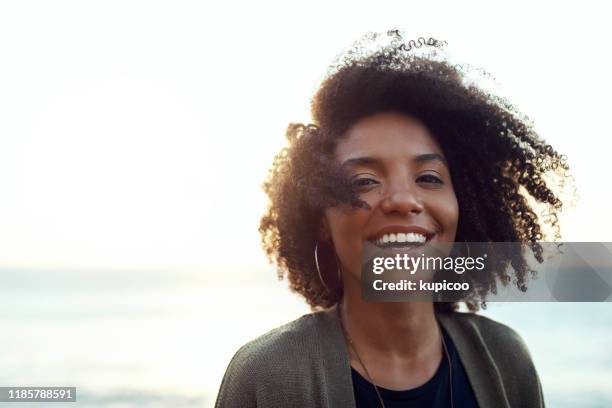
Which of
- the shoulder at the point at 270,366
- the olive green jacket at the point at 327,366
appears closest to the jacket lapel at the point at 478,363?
the olive green jacket at the point at 327,366

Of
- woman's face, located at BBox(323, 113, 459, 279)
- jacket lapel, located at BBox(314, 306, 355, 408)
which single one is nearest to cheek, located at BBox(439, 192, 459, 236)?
woman's face, located at BBox(323, 113, 459, 279)

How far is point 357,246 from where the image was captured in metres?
1.75

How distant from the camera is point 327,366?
67.5 inches

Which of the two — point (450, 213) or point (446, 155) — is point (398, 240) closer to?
point (450, 213)

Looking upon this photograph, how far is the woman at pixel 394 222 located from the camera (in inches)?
67.8

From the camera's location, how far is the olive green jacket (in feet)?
5.46

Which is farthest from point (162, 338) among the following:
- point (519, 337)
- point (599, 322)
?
point (599, 322)

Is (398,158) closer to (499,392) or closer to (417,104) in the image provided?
(417,104)

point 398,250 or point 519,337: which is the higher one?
point 398,250

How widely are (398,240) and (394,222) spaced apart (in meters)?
0.04

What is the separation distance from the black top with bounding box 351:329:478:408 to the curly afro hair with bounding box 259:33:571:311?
22cm

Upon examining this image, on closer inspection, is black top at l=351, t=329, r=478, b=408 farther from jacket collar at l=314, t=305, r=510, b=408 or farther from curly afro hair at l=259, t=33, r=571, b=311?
curly afro hair at l=259, t=33, r=571, b=311

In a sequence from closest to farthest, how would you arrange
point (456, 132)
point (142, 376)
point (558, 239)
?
point (456, 132)
point (558, 239)
point (142, 376)

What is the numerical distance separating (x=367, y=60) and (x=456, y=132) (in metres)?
0.28
